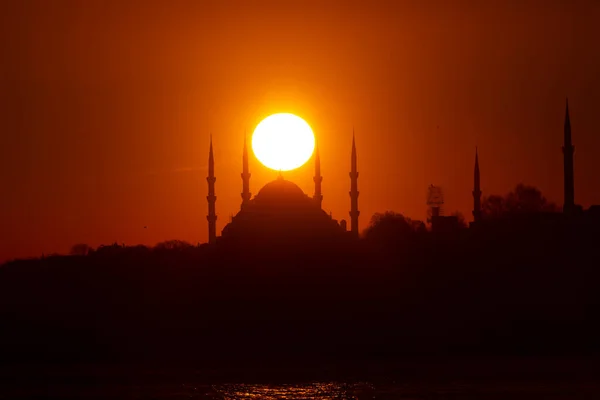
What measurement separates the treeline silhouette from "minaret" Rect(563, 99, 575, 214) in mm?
7190

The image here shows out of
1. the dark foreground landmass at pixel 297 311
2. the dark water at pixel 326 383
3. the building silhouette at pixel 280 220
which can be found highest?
the building silhouette at pixel 280 220

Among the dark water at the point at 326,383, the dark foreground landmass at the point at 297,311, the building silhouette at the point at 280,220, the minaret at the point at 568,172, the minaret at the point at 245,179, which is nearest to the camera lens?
the dark water at the point at 326,383

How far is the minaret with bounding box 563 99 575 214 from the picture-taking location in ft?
266

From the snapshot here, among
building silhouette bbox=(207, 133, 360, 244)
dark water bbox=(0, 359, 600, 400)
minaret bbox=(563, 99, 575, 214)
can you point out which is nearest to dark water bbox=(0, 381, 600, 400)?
dark water bbox=(0, 359, 600, 400)

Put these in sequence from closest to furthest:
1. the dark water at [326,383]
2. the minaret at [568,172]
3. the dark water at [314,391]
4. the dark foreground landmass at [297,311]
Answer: the dark water at [314,391], the dark water at [326,383], the dark foreground landmass at [297,311], the minaret at [568,172]

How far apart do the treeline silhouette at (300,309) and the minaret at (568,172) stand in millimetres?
7190

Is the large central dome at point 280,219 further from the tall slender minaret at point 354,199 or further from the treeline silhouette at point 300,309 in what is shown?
the tall slender minaret at point 354,199

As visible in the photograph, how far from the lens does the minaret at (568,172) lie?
8094 centimetres

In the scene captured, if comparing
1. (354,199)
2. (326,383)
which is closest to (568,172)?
(354,199)

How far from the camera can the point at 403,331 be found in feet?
216

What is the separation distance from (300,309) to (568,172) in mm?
23938

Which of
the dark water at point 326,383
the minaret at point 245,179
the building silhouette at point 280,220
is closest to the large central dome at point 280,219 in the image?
the building silhouette at point 280,220

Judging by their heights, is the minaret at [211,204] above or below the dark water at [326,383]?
above

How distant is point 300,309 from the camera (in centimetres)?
6612
